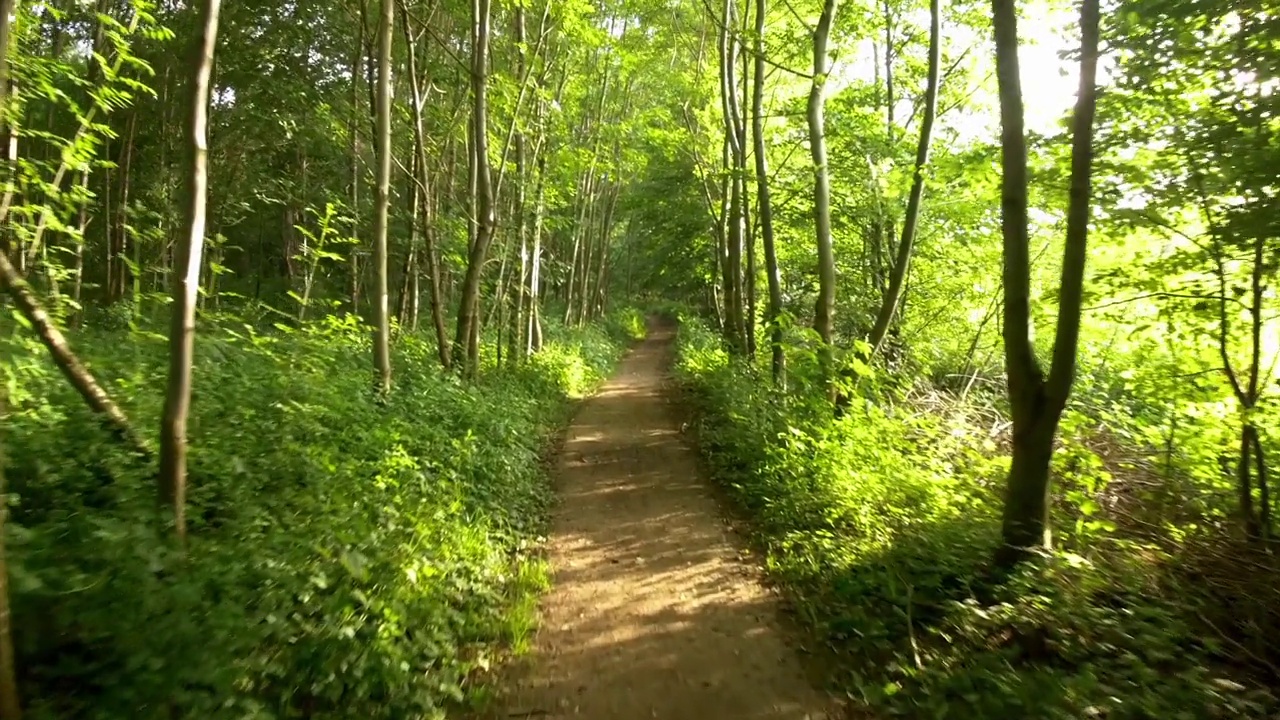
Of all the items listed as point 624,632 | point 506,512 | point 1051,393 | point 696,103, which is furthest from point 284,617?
point 696,103

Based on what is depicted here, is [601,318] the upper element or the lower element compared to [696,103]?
lower

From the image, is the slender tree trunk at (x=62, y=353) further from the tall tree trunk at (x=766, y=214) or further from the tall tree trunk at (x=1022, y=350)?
the tall tree trunk at (x=766, y=214)

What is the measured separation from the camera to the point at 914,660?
4344 mm

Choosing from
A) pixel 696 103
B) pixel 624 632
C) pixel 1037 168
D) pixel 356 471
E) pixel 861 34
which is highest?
pixel 696 103

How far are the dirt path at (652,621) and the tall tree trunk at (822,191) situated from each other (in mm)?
2453

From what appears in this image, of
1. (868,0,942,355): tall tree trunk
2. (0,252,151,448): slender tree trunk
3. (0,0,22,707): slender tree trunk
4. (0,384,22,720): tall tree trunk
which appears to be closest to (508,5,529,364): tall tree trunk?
(868,0,942,355): tall tree trunk

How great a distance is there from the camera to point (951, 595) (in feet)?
16.0

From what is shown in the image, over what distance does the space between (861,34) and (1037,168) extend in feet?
20.5

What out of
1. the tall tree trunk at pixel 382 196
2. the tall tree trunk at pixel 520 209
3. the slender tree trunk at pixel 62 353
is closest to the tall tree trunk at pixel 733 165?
the tall tree trunk at pixel 520 209

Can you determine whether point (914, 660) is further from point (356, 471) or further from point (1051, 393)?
point (356, 471)

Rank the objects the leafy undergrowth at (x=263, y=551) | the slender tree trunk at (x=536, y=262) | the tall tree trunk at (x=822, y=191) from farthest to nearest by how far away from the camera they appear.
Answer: the slender tree trunk at (x=536, y=262) < the tall tree trunk at (x=822, y=191) < the leafy undergrowth at (x=263, y=551)

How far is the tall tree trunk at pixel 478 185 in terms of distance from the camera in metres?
9.59

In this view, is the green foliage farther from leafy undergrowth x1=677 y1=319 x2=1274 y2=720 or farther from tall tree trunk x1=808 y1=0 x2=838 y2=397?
leafy undergrowth x1=677 y1=319 x2=1274 y2=720

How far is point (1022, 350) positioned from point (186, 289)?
5.35 meters
